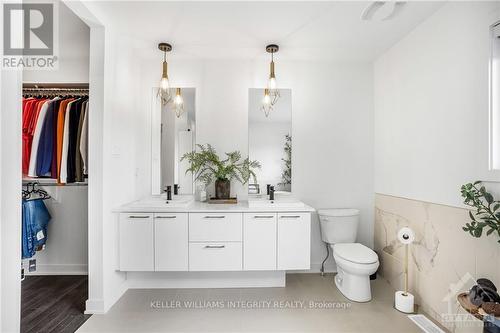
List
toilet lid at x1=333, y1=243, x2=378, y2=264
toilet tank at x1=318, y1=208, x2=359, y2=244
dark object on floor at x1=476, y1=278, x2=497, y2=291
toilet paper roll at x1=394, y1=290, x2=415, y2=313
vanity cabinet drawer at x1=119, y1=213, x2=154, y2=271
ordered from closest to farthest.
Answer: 1. dark object on floor at x1=476, y1=278, x2=497, y2=291
2. toilet paper roll at x1=394, y1=290, x2=415, y2=313
3. toilet lid at x1=333, y1=243, x2=378, y2=264
4. vanity cabinet drawer at x1=119, y1=213, x2=154, y2=271
5. toilet tank at x1=318, y1=208, x2=359, y2=244

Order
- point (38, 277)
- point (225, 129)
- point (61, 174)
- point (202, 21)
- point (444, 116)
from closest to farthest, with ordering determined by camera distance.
A: point (444, 116) < point (202, 21) < point (61, 174) < point (38, 277) < point (225, 129)

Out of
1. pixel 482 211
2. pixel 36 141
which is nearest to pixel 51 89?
pixel 36 141

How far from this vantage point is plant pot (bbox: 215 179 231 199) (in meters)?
2.99

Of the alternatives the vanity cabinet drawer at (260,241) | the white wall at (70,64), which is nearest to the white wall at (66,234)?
the white wall at (70,64)

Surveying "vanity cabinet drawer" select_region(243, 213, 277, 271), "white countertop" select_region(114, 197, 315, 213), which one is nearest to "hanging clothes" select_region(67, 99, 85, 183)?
"white countertop" select_region(114, 197, 315, 213)

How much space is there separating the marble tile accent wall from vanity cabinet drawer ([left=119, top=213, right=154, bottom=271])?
238 cm

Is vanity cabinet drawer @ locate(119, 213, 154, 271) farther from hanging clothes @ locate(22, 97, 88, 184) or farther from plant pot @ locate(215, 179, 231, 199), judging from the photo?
plant pot @ locate(215, 179, 231, 199)

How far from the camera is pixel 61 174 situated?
2.58 meters

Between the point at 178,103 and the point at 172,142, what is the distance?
0.45 meters

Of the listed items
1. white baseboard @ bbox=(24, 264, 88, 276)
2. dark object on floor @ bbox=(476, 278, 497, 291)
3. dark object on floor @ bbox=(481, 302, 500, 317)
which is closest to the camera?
dark object on floor @ bbox=(481, 302, 500, 317)

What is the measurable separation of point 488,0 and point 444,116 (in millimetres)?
768

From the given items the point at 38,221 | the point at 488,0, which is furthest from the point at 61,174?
the point at 488,0

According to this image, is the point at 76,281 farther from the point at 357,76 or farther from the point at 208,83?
the point at 357,76

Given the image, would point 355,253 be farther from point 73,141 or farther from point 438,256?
point 73,141
